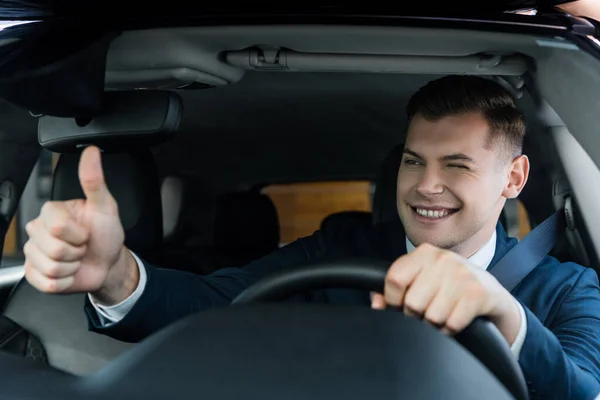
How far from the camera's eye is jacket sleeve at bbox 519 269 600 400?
1080 mm

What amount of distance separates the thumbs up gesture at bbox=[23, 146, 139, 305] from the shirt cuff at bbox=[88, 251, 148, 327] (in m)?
0.16

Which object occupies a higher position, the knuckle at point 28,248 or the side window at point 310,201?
the knuckle at point 28,248

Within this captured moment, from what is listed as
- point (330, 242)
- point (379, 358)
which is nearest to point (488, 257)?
point (330, 242)

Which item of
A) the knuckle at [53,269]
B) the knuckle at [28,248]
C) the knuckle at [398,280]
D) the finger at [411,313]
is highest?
the knuckle at [398,280]

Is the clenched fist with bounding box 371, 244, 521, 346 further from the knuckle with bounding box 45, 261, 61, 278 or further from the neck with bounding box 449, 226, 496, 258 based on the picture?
the neck with bounding box 449, 226, 496, 258

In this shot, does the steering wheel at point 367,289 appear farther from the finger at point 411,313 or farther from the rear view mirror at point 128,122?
the rear view mirror at point 128,122

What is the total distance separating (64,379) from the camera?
0.88 m

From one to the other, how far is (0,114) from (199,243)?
1.78 metres

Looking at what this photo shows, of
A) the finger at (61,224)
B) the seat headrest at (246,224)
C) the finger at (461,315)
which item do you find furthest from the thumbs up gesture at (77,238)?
the seat headrest at (246,224)

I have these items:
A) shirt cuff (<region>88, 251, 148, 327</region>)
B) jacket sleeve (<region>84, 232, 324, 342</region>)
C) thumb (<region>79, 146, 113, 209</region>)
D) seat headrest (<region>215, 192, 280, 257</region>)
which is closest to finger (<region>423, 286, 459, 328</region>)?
jacket sleeve (<region>84, 232, 324, 342</region>)

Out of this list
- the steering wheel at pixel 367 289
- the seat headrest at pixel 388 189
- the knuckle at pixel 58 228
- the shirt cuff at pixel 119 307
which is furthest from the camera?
the seat headrest at pixel 388 189

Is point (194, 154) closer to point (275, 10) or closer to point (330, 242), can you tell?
point (330, 242)

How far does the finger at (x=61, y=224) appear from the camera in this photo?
105 cm

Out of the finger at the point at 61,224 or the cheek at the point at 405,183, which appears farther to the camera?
the cheek at the point at 405,183
